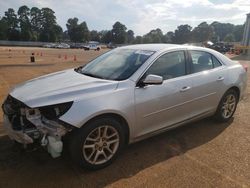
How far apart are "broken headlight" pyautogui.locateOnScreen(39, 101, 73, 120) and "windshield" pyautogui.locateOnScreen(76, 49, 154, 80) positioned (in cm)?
93

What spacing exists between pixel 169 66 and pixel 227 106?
6.02ft

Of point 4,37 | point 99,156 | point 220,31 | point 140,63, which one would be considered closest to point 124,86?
point 140,63

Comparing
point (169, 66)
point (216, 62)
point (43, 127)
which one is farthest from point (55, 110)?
point (216, 62)

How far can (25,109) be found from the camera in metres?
3.29

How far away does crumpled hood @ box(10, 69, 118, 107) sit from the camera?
3.24 metres

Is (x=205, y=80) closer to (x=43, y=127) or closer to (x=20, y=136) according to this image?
(x=43, y=127)

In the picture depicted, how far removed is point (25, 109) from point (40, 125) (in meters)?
0.30

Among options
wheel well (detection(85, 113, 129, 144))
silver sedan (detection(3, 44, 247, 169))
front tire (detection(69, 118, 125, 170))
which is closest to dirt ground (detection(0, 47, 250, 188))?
front tire (detection(69, 118, 125, 170))

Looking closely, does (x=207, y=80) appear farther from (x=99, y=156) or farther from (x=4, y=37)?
(x=4, y=37)

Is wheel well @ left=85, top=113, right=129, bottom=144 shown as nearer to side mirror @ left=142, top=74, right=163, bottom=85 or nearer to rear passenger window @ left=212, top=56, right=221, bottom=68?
side mirror @ left=142, top=74, right=163, bottom=85

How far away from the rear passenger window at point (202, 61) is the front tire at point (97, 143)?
6.14 ft

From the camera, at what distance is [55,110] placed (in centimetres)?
321

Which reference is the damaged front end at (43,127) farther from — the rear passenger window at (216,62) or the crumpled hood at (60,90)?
the rear passenger window at (216,62)

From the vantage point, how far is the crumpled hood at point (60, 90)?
324cm
